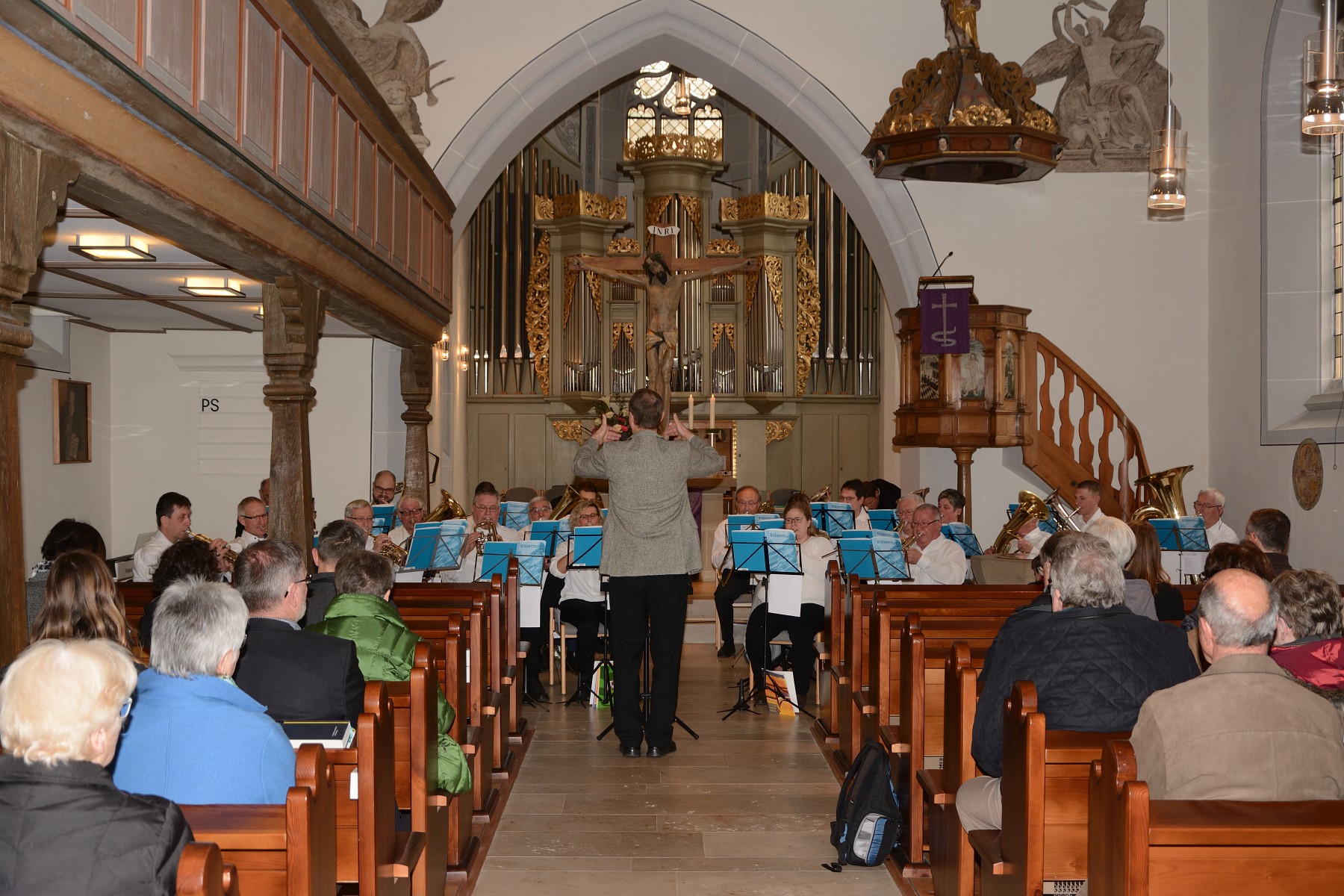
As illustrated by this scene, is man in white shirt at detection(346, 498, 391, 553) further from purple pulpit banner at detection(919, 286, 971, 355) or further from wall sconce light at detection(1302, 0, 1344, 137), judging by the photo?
wall sconce light at detection(1302, 0, 1344, 137)

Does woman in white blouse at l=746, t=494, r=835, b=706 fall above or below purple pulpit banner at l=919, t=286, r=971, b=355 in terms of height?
below

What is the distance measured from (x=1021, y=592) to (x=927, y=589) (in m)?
0.50

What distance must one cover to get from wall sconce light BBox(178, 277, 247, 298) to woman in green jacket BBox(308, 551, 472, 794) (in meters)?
3.76

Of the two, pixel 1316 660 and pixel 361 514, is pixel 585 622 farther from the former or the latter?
pixel 1316 660

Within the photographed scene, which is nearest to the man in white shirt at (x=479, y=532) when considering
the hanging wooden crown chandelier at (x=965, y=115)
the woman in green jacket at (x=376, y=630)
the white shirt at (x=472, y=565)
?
the white shirt at (x=472, y=565)

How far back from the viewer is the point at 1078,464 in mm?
10555

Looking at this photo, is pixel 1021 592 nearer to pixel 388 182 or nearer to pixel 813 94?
pixel 388 182

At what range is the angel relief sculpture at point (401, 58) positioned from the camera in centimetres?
1127

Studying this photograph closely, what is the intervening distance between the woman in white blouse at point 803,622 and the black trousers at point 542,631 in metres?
1.40

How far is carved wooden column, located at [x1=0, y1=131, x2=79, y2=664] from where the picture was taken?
3207 mm

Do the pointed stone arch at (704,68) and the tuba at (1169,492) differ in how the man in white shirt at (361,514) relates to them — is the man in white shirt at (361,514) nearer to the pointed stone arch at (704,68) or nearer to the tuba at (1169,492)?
the pointed stone arch at (704,68)

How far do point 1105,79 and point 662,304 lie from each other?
5.00 m

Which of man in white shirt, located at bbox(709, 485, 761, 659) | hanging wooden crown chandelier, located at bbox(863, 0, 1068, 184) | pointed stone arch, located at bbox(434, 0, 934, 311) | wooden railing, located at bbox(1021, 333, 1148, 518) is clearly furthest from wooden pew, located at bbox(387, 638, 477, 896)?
pointed stone arch, located at bbox(434, 0, 934, 311)

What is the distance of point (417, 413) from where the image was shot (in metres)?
10.4
